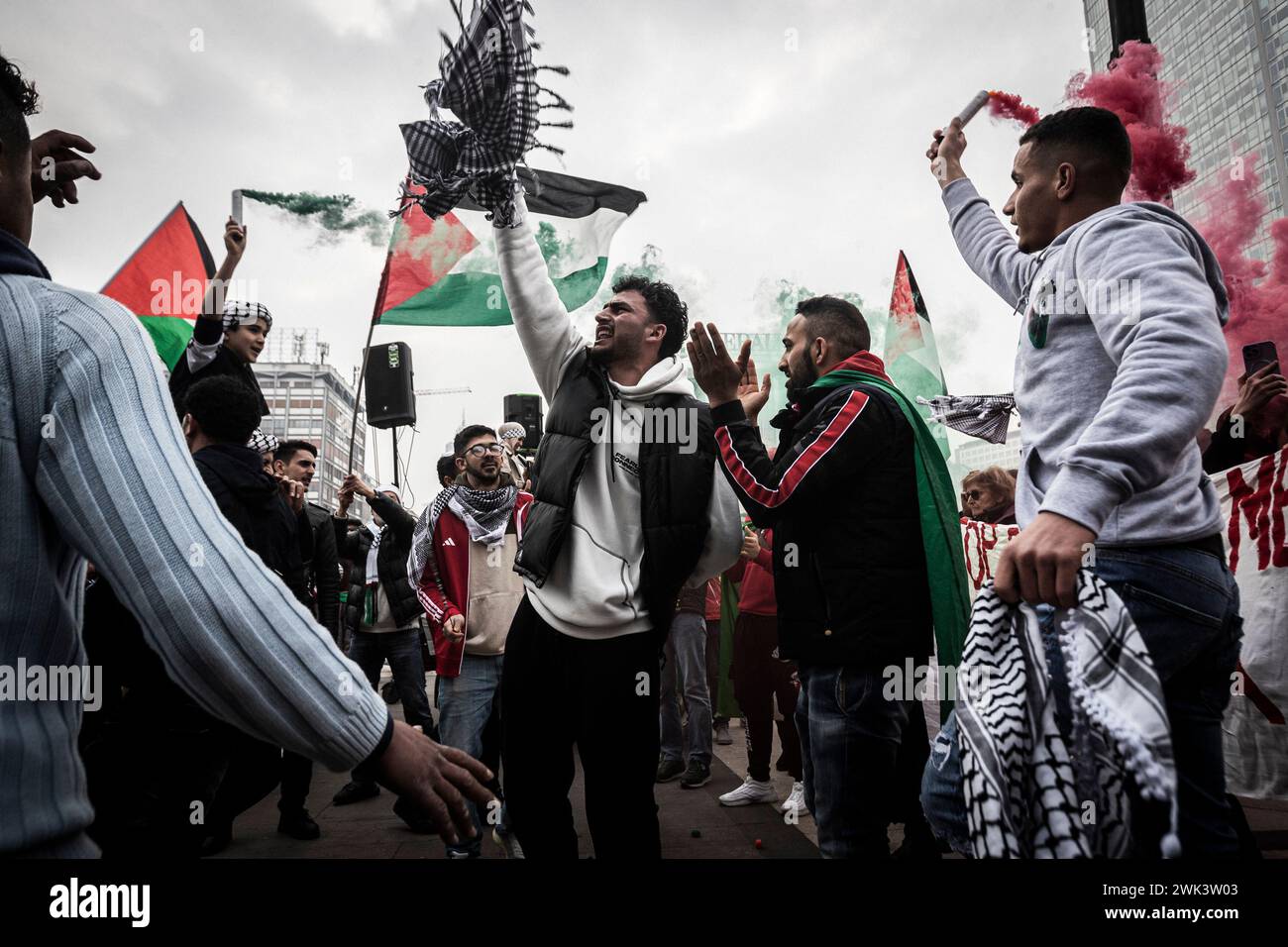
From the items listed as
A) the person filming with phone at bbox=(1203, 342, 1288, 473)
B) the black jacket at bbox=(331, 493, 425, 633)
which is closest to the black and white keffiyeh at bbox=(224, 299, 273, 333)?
the black jacket at bbox=(331, 493, 425, 633)

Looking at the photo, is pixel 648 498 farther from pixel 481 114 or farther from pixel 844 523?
pixel 481 114

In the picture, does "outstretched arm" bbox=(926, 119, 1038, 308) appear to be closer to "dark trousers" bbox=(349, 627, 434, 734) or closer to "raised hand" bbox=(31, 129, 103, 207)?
"raised hand" bbox=(31, 129, 103, 207)

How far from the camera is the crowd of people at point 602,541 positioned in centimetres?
89

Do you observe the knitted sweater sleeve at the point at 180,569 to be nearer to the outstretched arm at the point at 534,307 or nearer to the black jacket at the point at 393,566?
the outstretched arm at the point at 534,307

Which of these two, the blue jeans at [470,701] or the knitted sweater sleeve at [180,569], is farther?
the blue jeans at [470,701]

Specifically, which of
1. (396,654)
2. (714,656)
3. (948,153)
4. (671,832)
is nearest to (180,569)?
(948,153)

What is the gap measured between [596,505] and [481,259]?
5110 mm

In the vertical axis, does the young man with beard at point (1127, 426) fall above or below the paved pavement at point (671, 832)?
above

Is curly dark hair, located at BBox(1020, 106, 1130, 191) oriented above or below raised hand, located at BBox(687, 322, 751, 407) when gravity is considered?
above

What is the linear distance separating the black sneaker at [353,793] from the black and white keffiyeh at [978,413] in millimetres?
4736

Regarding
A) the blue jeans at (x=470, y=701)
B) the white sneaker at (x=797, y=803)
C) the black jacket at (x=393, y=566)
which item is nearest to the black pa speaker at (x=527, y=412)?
the black jacket at (x=393, y=566)

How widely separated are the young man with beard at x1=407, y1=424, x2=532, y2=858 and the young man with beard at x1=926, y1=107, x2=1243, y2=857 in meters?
2.92

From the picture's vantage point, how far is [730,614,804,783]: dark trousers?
16.7 feet
